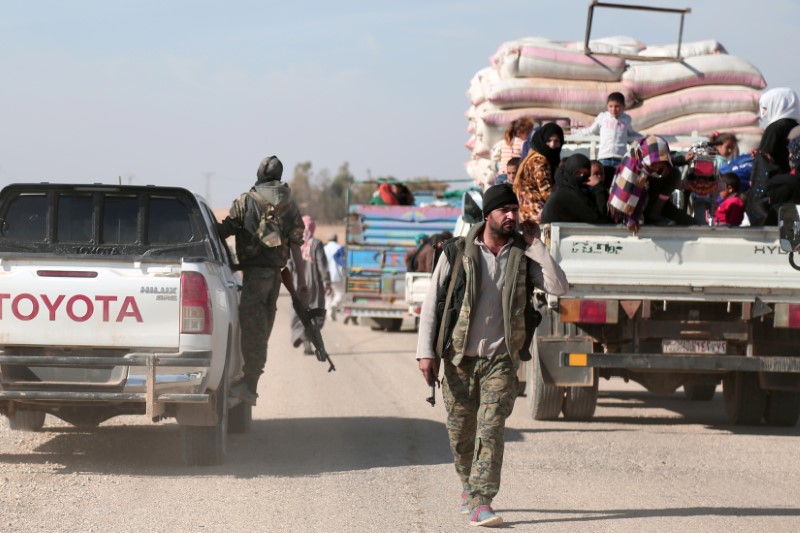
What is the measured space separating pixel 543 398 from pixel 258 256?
3.11 m

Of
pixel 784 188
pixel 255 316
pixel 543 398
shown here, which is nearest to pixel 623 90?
pixel 784 188

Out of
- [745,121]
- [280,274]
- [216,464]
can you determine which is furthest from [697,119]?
[216,464]

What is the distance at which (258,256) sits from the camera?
1079cm

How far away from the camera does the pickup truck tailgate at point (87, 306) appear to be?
340 inches

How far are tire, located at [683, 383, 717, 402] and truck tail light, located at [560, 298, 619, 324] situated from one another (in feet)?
13.8

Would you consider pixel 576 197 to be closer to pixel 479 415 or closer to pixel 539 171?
pixel 539 171

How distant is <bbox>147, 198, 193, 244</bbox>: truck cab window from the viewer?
9562mm

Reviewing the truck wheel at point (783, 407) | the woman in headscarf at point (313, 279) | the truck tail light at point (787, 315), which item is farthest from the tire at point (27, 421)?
the woman in headscarf at point (313, 279)

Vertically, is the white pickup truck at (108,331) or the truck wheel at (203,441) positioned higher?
the white pickup truck at (108,331)

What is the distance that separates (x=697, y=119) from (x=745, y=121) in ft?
2.29

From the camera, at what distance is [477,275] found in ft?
24.3

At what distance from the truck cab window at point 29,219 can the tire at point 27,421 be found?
1.81 m

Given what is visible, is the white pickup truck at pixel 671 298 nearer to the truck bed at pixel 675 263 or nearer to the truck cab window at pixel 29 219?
the truck bed at pixel 675 263

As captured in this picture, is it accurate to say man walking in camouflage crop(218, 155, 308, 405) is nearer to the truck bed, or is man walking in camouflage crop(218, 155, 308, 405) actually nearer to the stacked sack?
the truck bed
